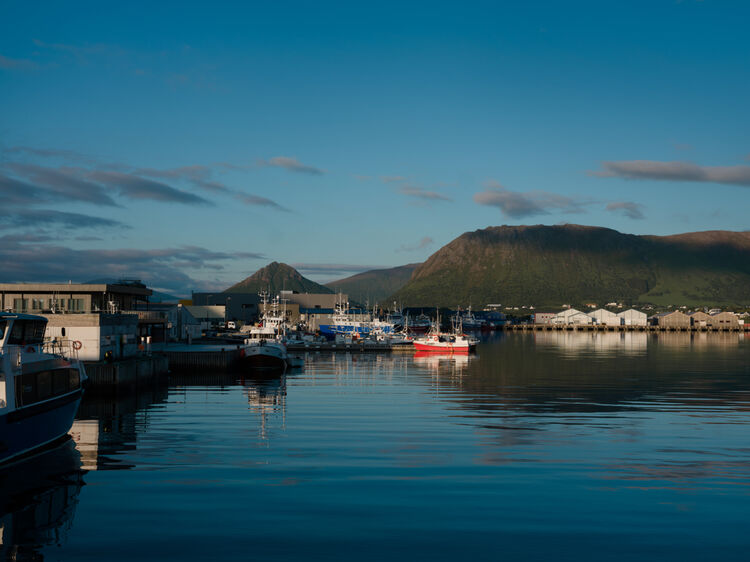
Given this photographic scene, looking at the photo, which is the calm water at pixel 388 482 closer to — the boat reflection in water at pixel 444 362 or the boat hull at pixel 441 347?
the boat reflection in water at pixel 444 362

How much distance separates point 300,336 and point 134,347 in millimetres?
81246

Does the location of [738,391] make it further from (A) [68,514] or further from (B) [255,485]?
(A) [68,514]

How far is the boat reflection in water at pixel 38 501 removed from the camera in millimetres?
20000

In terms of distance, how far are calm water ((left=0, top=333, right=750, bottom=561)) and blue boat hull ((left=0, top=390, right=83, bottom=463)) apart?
0.87 meters

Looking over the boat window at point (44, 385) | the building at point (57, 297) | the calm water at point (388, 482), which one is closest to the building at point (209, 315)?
the building at point (57, 297)

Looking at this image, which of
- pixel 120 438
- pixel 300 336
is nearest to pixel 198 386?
pixel 120 438

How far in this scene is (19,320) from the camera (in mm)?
32656

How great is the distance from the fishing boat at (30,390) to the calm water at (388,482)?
1.19 metres

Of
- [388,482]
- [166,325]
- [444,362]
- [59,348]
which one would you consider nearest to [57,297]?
[166,325]

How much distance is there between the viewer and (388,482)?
26266 mm

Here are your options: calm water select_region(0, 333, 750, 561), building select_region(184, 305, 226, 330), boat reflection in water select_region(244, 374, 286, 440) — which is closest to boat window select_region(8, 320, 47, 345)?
calm water select_region(0, 333, 750, 561)

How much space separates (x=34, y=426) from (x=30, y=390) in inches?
66.2

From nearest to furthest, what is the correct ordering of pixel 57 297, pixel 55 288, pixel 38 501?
pixel 38 501, pixel 55 288, pixel 57 297

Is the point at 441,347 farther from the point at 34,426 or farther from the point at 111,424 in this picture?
the point at 34,426
